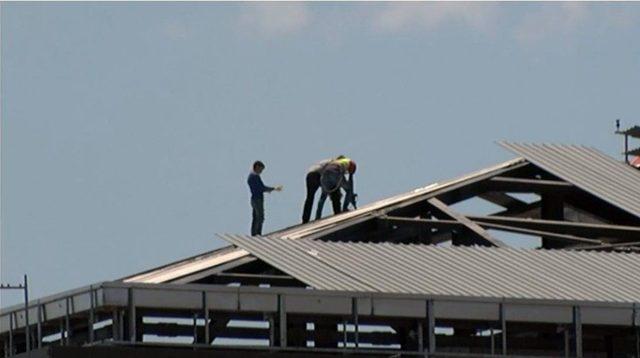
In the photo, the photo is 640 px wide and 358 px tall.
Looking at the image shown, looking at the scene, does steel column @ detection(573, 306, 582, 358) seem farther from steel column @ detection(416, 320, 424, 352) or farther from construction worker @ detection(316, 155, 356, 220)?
construction worker @ detection(316, 155, 356, 220)

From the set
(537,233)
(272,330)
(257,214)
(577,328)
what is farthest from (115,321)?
(537,233)

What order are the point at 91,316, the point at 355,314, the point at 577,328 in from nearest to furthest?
the point at 91,316
the point at 355,314
the point at 577,328

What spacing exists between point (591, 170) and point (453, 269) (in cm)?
1097

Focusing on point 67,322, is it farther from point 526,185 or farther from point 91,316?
point 526,185

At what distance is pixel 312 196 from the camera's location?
79938 millimetres

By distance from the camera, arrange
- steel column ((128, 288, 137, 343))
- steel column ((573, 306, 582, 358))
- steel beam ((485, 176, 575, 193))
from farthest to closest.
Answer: steel beam ((485, 176, 575, 193)), steel column ((573, 306, 582, 358)), steel column ((128, 288, 137, 343))

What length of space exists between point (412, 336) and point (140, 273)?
24.1 ft

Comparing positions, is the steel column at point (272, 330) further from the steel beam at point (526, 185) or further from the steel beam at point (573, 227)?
the steel beam at point (526, 185)

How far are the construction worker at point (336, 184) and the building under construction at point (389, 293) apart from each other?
1237mm

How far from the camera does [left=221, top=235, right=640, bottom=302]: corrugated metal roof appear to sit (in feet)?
228

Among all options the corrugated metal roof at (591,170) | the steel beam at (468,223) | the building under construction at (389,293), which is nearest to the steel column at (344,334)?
the building under construction at (389,293)

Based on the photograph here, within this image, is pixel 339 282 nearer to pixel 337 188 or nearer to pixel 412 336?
pixel 412 336

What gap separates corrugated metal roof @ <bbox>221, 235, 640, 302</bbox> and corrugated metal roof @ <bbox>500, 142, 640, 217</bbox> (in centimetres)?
546

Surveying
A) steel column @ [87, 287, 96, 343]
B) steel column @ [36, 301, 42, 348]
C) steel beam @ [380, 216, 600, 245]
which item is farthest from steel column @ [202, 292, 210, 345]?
steel beam @ [380, 216, 600, 245]
